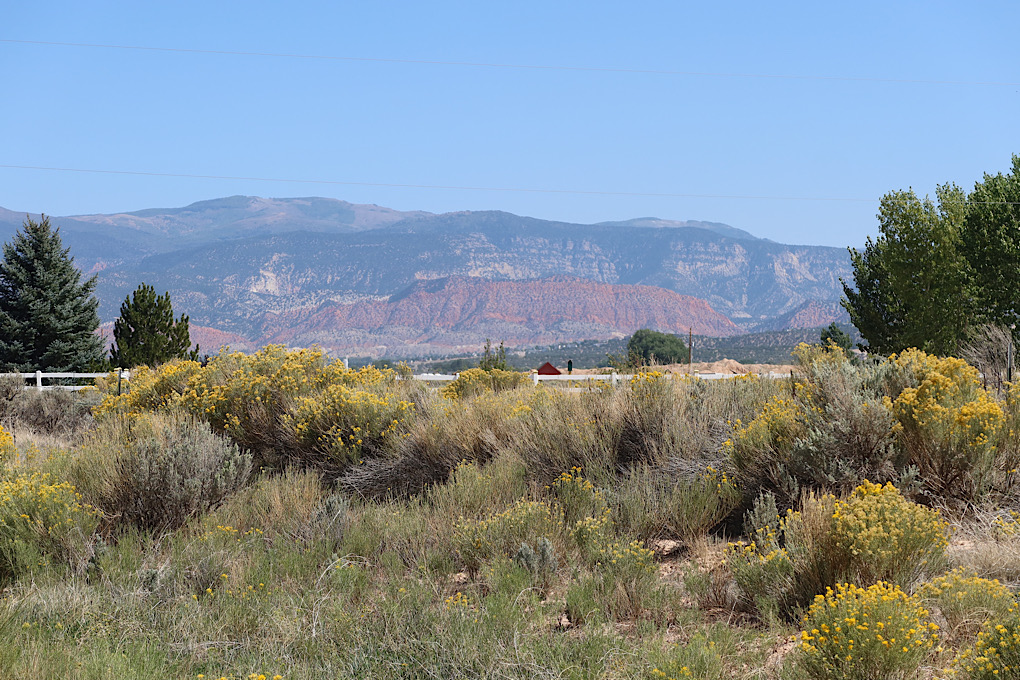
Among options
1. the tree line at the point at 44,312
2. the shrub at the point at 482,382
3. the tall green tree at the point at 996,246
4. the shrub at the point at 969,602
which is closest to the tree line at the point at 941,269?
the tall green tree at the point at 996,246

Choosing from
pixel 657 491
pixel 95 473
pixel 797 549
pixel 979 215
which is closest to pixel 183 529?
pixel 95 473

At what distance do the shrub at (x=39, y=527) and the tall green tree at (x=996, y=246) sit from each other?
30.1m

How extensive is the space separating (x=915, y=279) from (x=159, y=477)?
3636cm

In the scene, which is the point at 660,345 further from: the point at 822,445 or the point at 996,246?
the point at 822,445

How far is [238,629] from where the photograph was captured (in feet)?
18.5

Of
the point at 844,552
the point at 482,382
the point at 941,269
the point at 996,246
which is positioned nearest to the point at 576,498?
the point at 844,552

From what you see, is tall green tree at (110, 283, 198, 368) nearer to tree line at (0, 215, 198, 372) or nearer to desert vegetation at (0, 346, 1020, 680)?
tree line at (0, 215, 198, 372)

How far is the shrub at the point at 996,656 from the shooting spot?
3.92m

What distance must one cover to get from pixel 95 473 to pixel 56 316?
3216 cm

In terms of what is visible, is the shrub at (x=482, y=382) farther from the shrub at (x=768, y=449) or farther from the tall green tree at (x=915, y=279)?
the tall green tree at (x=915, y=279)

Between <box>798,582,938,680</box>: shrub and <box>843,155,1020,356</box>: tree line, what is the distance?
26.9 metres

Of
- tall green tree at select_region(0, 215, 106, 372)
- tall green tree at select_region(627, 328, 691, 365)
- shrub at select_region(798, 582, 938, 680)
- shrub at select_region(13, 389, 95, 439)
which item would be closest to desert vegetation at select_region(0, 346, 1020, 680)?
shrub at select_region(798, 582, 938, 680)

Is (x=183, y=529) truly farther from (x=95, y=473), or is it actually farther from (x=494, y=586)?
(x=494, y=586)

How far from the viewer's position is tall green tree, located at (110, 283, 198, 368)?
3264cm
